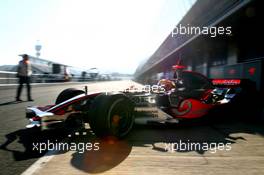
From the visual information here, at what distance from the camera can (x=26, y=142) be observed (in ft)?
9.20

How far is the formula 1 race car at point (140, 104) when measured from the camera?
2891mm

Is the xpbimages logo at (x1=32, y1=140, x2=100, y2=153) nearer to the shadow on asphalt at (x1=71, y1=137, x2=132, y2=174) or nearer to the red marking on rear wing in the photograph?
the shadow on asphalt at (x1=71, y1=137, x2=132, y2=174)

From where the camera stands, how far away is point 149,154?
8.29 ft

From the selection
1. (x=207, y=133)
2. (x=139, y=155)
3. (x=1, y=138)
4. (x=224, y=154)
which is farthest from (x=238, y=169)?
(x=1, y=138)

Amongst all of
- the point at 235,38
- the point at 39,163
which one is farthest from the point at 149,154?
the point at 235,38

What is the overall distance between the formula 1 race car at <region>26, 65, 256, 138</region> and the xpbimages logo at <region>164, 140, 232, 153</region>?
73 cm

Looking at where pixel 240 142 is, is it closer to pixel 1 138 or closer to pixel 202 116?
pixel 202 116

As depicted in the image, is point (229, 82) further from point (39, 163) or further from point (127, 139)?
point (39, 163)

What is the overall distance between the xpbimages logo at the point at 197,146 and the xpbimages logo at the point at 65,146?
0.96 m

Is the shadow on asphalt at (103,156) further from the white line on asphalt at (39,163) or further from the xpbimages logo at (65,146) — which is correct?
the white line on asphalt at (39,163)

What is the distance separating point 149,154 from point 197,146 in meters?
0.74

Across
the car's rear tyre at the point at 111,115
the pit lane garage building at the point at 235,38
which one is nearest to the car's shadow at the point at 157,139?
the car's rear tyre at the point at 111,115

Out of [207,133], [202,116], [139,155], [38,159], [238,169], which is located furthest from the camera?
[202,116]

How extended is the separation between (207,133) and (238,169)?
142cm
